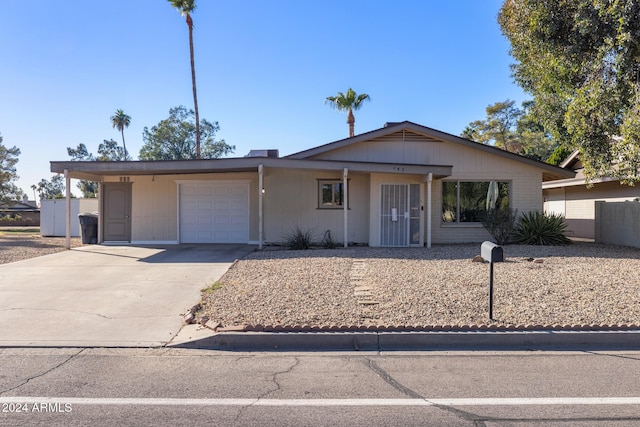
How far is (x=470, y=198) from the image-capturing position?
1630 cm

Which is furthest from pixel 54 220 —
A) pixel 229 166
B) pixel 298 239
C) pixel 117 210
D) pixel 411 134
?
pixel 411 134

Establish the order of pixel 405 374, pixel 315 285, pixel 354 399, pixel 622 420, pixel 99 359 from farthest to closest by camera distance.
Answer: pixel 315 285 < pixel 99 359 < pixel 405 374 < pixel 354 399 < pixel 622 420

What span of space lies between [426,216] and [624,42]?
757cm

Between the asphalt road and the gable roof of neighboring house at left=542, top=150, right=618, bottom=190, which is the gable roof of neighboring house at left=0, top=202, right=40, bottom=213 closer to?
the asphalt road

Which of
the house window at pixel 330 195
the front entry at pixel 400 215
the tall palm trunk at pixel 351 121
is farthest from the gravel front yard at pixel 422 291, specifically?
the tall palm trunk at pixel 351 121

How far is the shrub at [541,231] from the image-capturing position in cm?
1484

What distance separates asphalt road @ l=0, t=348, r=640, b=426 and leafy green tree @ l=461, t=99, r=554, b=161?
35.9 meters

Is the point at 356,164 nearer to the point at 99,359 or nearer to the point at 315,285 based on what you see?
the point at 315,285

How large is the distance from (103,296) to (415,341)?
18.4 ft

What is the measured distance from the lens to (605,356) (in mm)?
5207

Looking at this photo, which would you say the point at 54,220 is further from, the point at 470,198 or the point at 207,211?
the point at 470,198

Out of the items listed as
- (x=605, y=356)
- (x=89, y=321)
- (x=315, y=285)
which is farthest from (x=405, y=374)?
(x=89, y=321)

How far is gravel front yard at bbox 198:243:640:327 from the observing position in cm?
632

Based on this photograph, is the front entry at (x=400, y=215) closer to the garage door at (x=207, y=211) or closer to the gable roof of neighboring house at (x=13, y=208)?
the garage door at (x=207, y=211)
